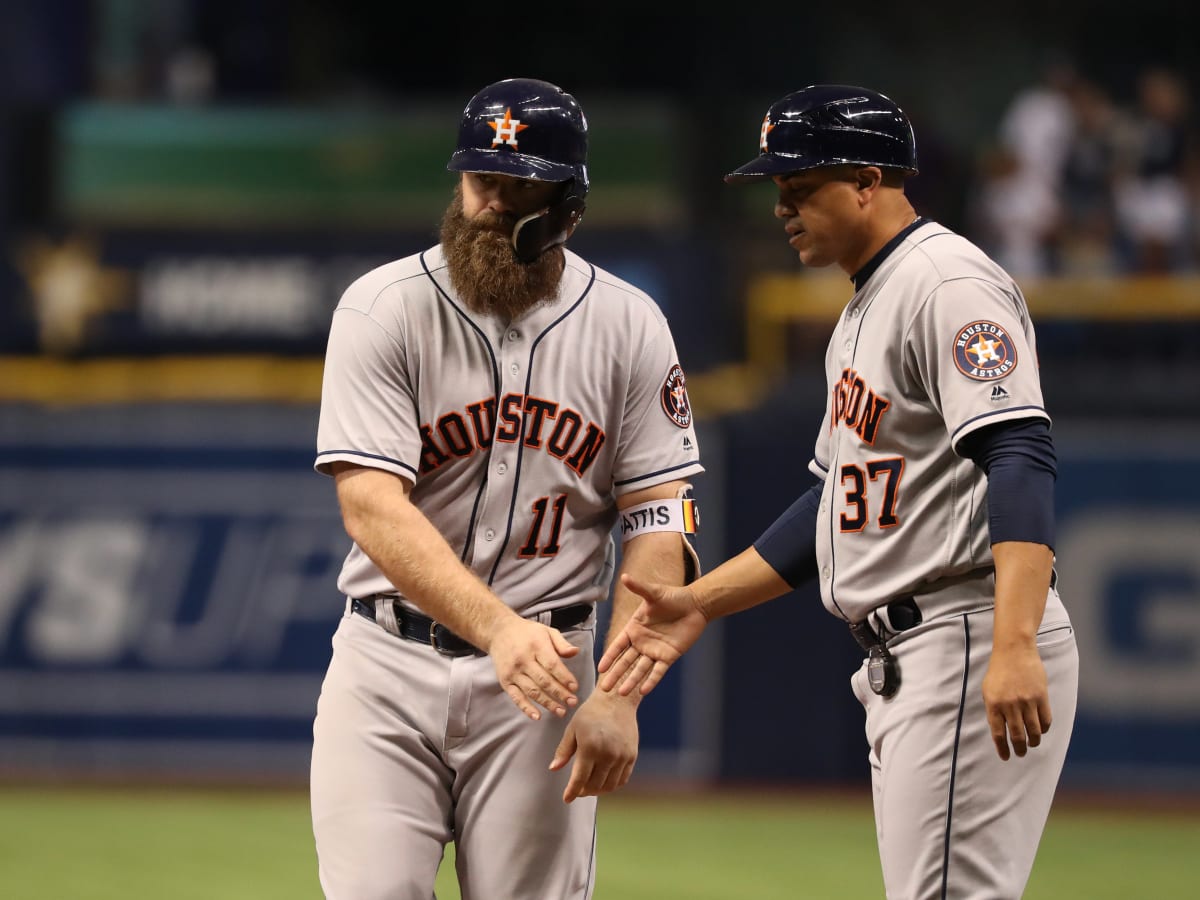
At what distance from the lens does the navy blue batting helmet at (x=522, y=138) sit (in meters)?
3.34

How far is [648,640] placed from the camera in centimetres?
342

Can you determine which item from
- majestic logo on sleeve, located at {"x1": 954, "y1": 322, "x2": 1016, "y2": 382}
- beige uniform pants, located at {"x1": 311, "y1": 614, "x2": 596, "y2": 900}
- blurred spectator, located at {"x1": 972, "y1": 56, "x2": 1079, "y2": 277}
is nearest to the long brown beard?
beige uniform pants, located at {"x1": 311, "y1": 614, "x2": 596, "y2": 900}

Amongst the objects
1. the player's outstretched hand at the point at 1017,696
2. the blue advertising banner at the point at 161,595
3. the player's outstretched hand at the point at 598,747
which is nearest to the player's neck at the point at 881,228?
the player's outstretched hand at the point at 1017,696

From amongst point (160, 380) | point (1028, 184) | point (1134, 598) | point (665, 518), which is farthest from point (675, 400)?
point (1028, 184)

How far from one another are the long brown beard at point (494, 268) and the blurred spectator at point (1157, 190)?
7988mm

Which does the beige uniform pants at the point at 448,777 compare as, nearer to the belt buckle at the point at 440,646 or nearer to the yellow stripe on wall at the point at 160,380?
the belt buckle at the point at 440,646

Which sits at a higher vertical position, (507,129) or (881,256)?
(507,129)

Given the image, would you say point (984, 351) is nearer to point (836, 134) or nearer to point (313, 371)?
point (836, 134)

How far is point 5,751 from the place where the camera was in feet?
31.5

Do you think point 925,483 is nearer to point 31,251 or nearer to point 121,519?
point 121,519

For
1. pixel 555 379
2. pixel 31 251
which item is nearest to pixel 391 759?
pixel 555 379

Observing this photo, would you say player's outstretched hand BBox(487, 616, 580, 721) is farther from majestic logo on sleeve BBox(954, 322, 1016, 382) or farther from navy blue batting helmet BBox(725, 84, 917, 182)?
navy blue batting helmet BBox(725, 84, 917, 182)

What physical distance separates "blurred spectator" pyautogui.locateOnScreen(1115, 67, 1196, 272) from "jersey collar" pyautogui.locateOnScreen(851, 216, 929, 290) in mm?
7707

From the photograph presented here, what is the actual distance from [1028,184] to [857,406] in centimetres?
824
